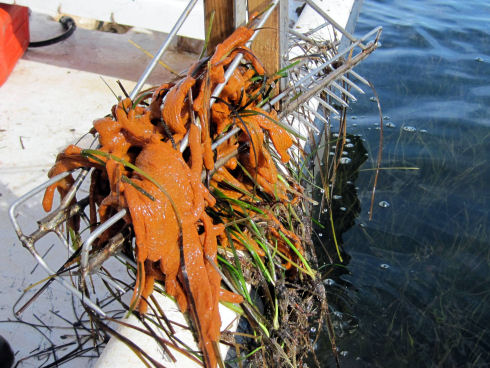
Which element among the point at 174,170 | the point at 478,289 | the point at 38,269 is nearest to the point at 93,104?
the point at 38,269

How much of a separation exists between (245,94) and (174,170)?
0.53m

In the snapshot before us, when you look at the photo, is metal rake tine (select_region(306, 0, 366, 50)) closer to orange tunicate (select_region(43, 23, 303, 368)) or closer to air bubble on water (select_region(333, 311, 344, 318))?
orange tunicate (select_region(43, 23, 303, 368))

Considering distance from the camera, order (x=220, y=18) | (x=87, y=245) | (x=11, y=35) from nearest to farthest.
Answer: (x=87, y=245) → (x=220, y=18) → (x=11, y=35)

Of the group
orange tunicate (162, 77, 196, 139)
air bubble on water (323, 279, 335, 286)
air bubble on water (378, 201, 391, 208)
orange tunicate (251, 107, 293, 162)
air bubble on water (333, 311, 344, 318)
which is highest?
orange tunicate (162, 77, 196, 139)

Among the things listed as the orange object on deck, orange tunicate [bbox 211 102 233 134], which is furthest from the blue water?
the orange object on deck

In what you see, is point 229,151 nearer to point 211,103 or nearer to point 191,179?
point 211,103

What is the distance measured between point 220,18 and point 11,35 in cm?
302

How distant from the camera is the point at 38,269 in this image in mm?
2723

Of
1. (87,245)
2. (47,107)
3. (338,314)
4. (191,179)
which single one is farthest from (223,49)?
(47,107)

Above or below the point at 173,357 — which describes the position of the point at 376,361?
below

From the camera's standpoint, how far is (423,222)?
3.71 metres

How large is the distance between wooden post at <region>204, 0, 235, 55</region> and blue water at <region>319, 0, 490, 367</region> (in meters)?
1.75

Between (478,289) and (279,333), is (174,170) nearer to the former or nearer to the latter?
(279,333)

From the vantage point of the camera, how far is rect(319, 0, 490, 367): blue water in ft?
9.68
